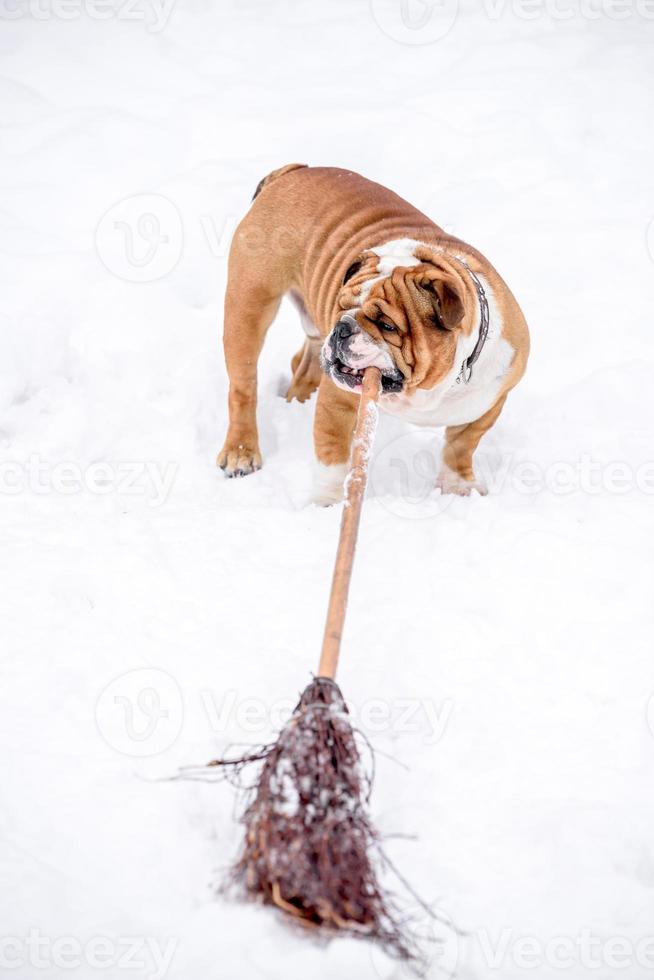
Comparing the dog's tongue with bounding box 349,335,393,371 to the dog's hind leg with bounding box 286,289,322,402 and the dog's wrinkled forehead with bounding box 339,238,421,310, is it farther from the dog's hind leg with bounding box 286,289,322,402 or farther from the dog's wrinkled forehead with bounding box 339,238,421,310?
the dog's hind leg with bounding box 286,289,322,402

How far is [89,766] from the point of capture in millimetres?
2314

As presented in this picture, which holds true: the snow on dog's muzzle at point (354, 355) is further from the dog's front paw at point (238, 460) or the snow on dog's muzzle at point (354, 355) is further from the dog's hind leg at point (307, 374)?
the dog's hind leg at point (307, 374)

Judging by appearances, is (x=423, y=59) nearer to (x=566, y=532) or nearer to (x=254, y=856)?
(x=566, y=532)

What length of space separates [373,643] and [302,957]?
3.48 ft

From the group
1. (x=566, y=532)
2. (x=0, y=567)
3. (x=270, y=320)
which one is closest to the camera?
(x=0, y=567)

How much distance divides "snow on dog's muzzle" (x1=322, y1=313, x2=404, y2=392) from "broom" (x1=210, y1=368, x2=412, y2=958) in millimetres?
1247

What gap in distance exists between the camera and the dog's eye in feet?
9.74

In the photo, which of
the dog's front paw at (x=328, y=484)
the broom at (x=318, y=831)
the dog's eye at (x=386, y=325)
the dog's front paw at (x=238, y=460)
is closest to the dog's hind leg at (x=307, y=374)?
the dog's front paw at (x=238, y=460)

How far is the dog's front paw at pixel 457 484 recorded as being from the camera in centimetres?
379

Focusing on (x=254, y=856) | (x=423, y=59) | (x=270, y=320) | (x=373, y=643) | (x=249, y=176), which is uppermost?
(x=423, y=59)

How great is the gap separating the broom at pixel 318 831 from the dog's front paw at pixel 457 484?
187cm

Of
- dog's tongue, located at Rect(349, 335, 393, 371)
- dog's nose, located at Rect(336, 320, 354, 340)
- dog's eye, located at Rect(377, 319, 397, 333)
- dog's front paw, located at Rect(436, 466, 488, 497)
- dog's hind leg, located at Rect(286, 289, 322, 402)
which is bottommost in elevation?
dog's front paw, located at Rect(436, 466, 488, 497)

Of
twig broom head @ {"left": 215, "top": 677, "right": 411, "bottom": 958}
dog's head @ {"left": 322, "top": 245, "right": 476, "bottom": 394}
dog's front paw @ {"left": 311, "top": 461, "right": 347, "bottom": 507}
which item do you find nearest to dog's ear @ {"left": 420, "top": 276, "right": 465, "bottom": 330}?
dog's head @ {"left": 322, "top": 245, "right": 476, "bottom": 394}

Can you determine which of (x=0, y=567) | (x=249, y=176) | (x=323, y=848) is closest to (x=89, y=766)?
(x=323, y=848)
